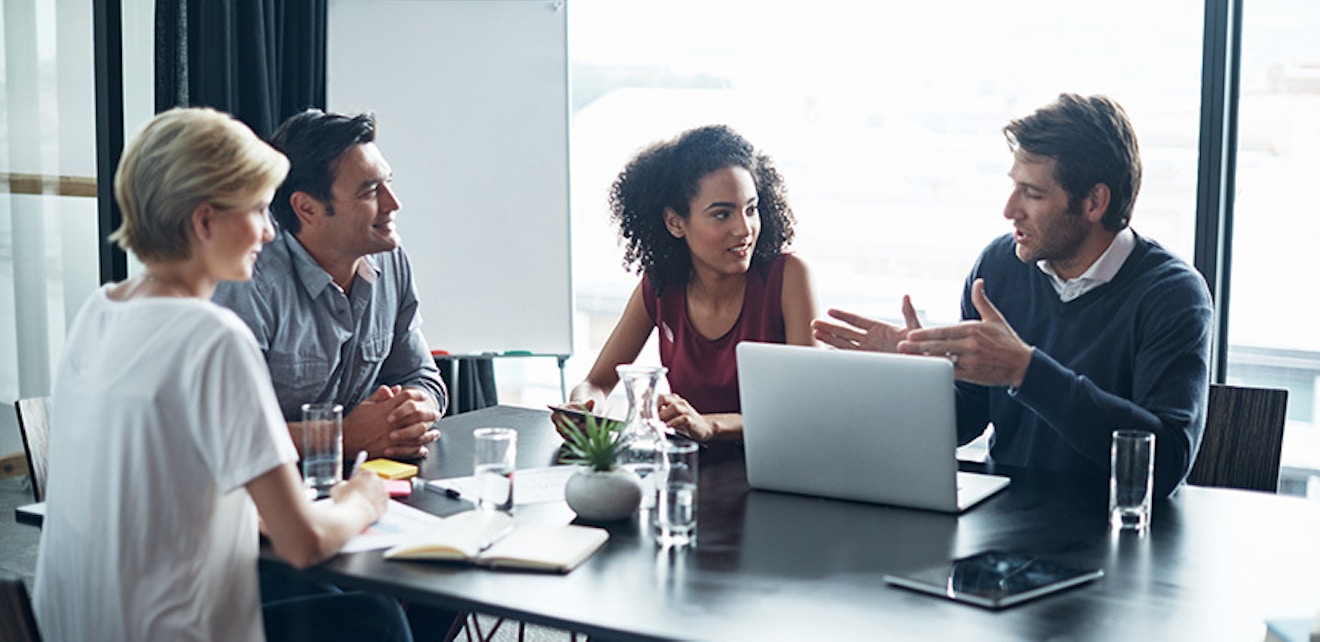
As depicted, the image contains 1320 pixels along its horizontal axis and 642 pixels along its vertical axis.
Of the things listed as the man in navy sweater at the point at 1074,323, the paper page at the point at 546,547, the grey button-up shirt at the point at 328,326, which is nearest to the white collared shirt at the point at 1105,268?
the man in navy sweater at the point at 1074,323

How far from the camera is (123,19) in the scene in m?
3.78

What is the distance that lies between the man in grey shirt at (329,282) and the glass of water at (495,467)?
1.71 ft

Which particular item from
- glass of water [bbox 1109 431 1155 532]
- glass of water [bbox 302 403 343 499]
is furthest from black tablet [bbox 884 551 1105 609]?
glass of water [bbox 302 403 343 499]

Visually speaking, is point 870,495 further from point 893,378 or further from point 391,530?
A: point 391,530

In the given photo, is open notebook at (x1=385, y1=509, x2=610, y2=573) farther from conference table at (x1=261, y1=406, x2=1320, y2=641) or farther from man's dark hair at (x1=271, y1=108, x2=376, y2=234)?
man's dark hair at (x1=271, y1=108, x2=376, y2=234)

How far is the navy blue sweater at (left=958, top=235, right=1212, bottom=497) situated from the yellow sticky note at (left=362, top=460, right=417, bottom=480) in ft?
3.44

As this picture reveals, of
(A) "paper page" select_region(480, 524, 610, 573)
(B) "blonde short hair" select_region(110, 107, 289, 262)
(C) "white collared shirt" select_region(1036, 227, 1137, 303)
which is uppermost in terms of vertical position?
(B) "blonde short hair" select_region(110, 107, 289, 262)

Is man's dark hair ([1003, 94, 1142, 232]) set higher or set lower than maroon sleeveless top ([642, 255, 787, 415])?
higher

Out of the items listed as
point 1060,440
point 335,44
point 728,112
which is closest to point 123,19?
point 335,44

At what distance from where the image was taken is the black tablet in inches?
63.2

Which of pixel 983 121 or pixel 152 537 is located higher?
pixel 983 121

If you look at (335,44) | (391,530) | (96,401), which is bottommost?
(391,530)

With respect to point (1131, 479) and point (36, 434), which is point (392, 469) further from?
point (1131, 479)

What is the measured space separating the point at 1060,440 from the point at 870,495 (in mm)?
599
